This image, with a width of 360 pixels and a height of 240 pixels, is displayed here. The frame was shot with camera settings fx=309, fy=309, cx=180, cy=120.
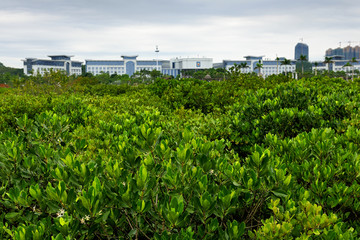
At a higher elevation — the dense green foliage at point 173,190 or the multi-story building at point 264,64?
the multi-story building at point 264,64

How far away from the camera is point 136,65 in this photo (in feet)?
496

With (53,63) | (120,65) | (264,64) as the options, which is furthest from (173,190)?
(264,64)

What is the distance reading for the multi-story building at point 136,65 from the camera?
146m

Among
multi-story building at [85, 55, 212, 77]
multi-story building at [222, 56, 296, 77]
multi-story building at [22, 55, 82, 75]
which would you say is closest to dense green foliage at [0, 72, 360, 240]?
multi-story building at [22, 55, 82, 75]

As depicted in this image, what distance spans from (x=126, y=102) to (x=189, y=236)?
8387mm

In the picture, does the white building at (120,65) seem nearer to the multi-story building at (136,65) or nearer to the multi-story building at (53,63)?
the multi-story building at (136,65)

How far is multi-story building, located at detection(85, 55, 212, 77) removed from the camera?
478 feet

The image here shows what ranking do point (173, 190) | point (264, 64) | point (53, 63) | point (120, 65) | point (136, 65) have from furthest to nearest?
point (264, 64)
point (136, 65)
point (120, 65)
point (53, 63)
point (173, 190)

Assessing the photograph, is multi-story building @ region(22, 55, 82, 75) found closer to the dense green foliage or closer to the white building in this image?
the white building

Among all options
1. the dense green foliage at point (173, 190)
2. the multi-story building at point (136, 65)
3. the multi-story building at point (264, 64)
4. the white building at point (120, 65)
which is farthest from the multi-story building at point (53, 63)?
the dense green foliage at point (173, 190)

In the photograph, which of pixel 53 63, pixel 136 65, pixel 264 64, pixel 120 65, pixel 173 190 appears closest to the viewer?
pixel 173 190

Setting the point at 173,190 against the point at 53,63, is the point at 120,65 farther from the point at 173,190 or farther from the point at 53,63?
the point at 173,190

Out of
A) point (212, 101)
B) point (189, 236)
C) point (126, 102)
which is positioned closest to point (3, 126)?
point (126, 102)

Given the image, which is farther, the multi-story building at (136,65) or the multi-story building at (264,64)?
the multi-story building at (264,64)
